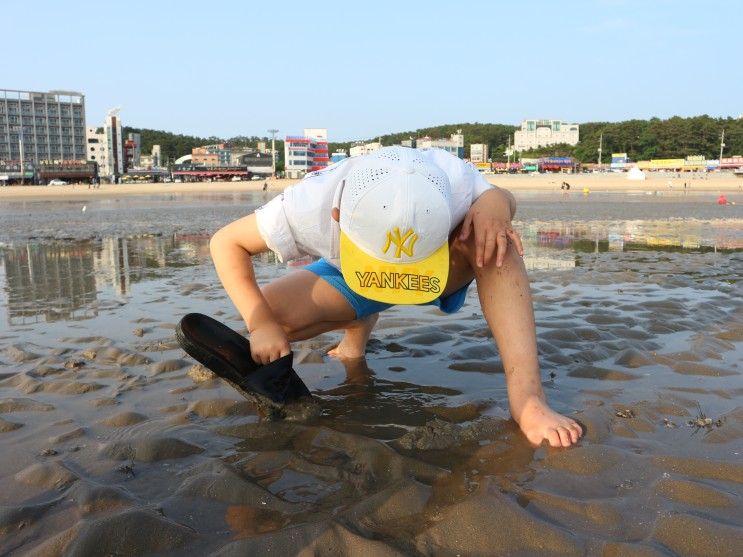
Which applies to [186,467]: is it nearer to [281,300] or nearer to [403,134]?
[281,300]

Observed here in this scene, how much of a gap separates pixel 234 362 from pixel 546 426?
1006mm

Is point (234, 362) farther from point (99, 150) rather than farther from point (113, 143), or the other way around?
point (99, 150)

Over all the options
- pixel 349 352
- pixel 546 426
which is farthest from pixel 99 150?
pixel 546 426

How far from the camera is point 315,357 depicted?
2.78m

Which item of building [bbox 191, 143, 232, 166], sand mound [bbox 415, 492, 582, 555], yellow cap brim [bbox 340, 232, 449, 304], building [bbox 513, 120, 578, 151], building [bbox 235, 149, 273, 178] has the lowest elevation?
sand mound [bbox 415, 492, 582, 555]

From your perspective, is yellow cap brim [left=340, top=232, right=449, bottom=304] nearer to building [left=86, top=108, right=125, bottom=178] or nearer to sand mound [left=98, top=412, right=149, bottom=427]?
sand mound [left=98, top=412, right=149, bottom=427]

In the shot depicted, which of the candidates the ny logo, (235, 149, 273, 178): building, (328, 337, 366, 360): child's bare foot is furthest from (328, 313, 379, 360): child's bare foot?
(235, 149, 273, 178): building

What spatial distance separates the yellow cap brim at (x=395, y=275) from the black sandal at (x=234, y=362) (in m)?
0.37

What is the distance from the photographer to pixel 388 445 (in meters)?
1.75

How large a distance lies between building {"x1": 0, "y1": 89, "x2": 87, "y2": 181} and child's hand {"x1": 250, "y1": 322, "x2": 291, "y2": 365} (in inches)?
4154

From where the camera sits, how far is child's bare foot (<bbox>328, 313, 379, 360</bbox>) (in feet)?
8.66

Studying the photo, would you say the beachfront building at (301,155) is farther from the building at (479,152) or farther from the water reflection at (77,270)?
the water reflection at (77,270)

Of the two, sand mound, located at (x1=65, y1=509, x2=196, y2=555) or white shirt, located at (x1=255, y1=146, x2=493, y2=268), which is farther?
white shirt, located at (x1=255, y1=146, x2=493, y2=268)

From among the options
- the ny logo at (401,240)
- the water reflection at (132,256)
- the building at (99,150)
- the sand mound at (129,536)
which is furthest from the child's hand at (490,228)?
the building at (99,150)
